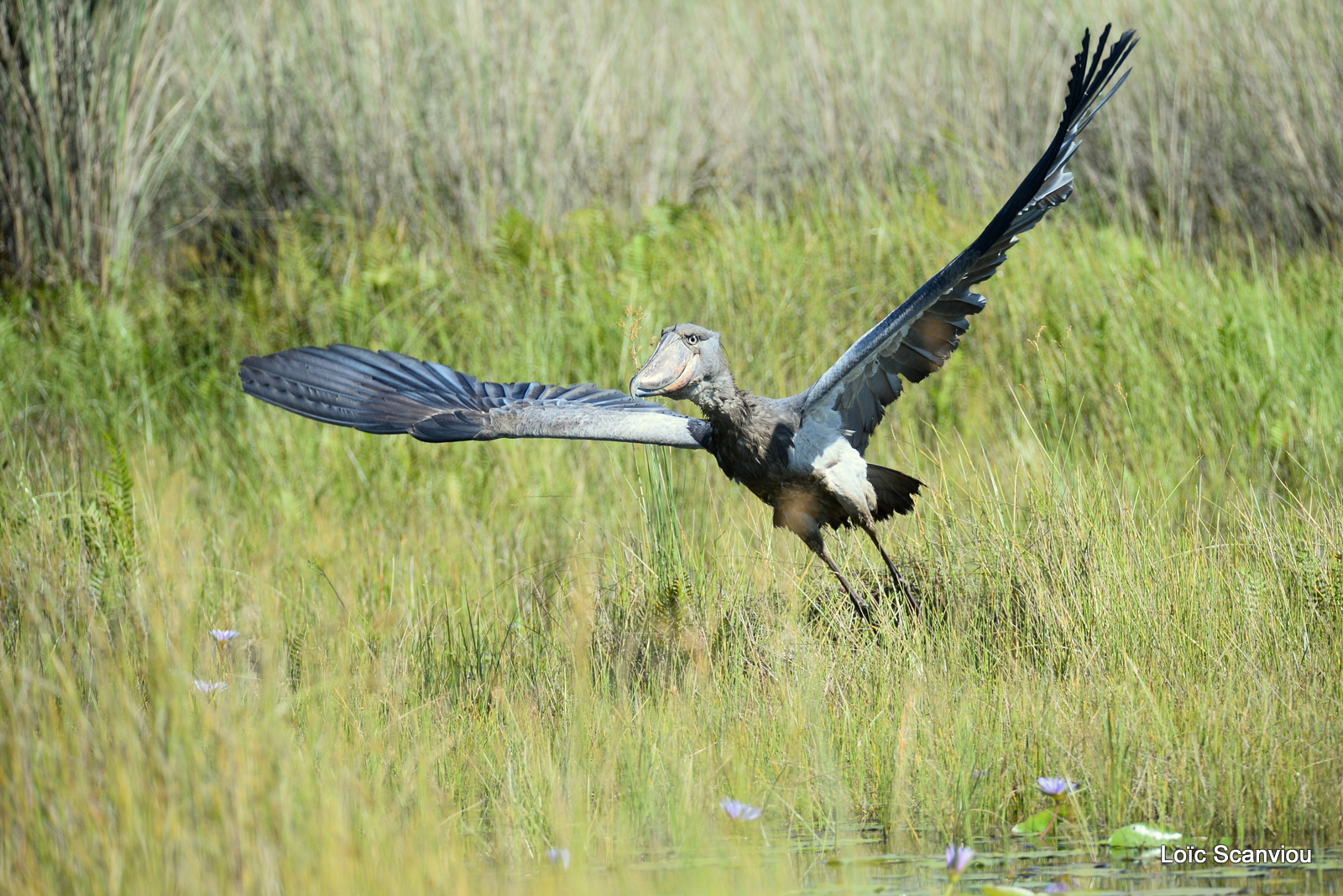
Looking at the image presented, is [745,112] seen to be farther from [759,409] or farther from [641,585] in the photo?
[641,585]

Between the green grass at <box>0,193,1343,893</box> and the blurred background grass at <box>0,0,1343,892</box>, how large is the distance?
0.02 m

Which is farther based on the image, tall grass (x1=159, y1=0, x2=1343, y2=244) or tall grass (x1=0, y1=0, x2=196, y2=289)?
tall grass (x1=159, y1=0, x2=1343, y2=244)

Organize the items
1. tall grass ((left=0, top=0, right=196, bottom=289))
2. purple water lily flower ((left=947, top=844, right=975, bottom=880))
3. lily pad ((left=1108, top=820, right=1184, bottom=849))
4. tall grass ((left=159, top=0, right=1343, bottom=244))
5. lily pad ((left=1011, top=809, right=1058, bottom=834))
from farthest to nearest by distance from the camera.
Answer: tall grass ((left=159, top=0, right=1343, bottom=244)) < tall grass ((left=0, top=0, right=196, bottom=289)) < lily pad ((left=1011, top=809, right=1058, bottom=834)) < lily pad ((left=1108, top=820, right=1184, bottom=849)) < purple water lily flower ((left=947, top=844, right=975, bottom=880))

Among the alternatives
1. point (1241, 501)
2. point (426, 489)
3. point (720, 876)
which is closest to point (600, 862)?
point (720, 876)

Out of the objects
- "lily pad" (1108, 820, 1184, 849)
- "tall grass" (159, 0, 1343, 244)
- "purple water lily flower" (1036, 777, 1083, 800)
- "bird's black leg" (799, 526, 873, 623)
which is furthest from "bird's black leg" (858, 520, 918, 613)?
"tall grass" (159, 0, 1343, 244)

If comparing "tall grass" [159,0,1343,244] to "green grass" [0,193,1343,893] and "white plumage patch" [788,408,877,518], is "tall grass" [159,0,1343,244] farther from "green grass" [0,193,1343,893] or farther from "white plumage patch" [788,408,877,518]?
"white plumage patch" [788,408,877,518]

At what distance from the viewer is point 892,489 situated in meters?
4.63

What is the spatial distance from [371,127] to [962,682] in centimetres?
674

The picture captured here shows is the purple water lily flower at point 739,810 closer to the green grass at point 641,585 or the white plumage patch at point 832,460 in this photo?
the green grass at point 641,585

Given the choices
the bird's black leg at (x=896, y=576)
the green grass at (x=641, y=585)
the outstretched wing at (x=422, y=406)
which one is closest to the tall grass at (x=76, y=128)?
the green grass at (x=641, y=585)

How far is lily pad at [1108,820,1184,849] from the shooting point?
283 cm

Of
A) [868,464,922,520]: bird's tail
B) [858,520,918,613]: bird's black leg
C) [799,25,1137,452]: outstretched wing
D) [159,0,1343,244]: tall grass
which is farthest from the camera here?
[159,0,1343,244]: tall grass

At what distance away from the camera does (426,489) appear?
605cm

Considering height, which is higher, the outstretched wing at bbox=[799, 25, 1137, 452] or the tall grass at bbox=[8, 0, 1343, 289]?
the tall grass at bbox=[8, 0, 1343, 289]
